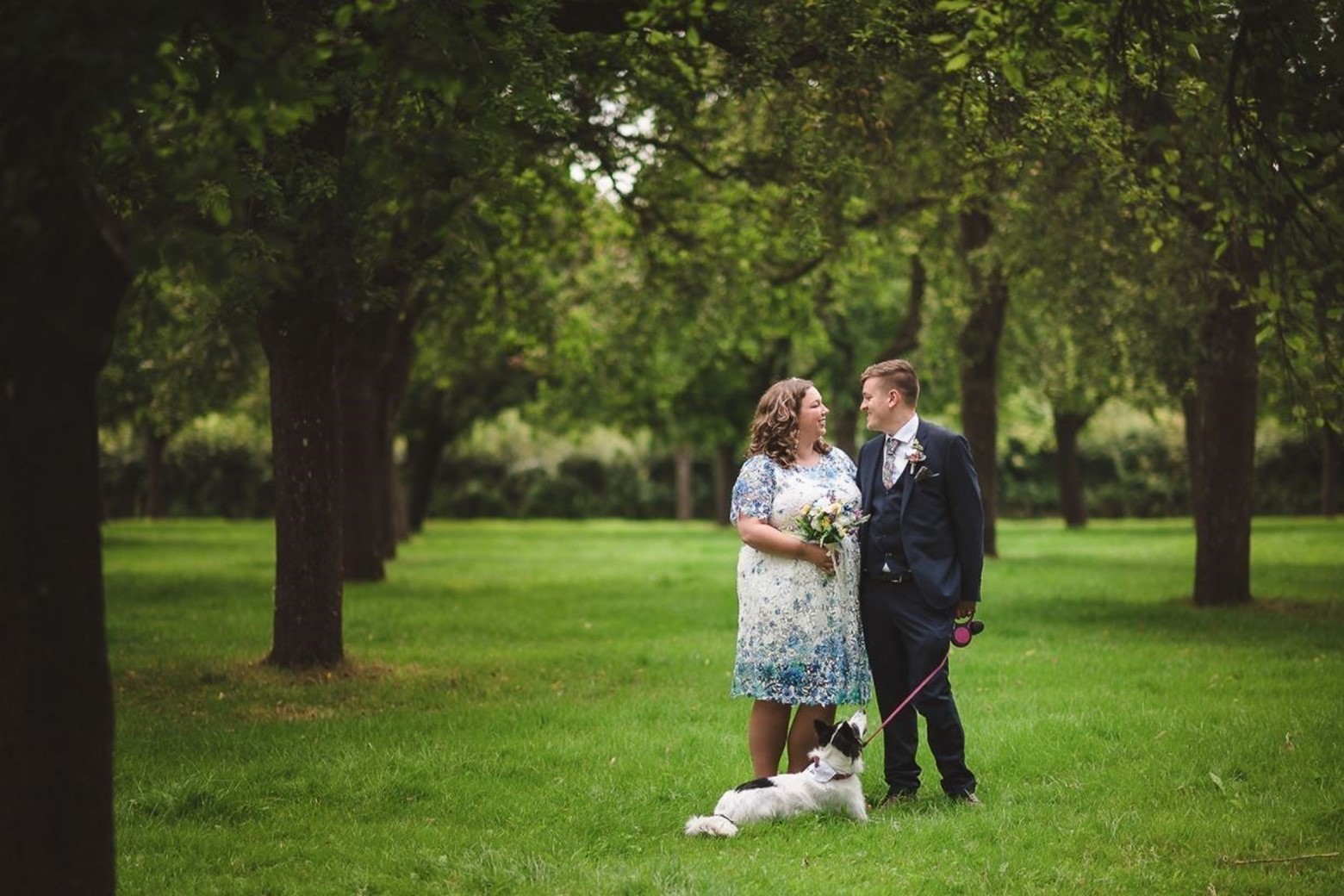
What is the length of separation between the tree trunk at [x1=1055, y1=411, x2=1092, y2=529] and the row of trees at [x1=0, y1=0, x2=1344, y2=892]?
8940 mm

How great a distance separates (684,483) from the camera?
2101 inches

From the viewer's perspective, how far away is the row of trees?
4.66 m

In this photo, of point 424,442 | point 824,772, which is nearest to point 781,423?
point 824,772

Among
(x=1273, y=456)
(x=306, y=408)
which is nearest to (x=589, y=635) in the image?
(x=306, y=408)

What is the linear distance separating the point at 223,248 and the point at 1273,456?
47.9 metres

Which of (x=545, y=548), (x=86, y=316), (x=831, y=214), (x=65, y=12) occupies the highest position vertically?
(x=831, y=214)

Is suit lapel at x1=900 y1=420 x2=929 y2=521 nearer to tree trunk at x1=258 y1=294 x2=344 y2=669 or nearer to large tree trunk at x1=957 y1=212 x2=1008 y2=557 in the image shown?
tree trunk at x1=258 y1=294 x2=344 y2=669

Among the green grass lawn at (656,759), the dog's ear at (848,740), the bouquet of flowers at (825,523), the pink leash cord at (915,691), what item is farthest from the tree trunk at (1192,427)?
the dog's ear at (848,740)

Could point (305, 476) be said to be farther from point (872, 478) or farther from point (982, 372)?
point (982, 372)

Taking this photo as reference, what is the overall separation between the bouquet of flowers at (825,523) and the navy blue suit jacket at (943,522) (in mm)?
385

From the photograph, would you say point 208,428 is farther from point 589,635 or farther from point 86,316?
point 86,316

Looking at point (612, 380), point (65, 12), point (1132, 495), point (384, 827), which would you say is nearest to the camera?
point (65, 12)

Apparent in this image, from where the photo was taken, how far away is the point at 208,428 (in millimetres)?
52812

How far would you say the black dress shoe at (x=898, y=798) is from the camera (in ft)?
25.0
